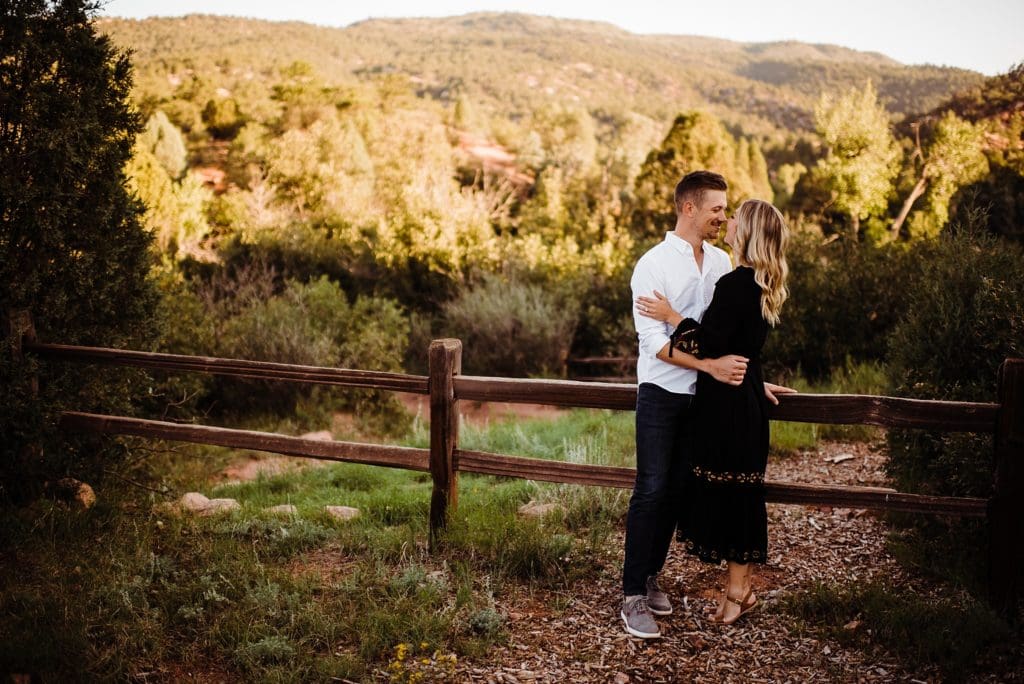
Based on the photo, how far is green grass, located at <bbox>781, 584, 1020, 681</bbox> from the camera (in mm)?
3246

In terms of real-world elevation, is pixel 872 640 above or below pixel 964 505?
below

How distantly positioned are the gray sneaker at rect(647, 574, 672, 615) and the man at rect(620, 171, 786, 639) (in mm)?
164

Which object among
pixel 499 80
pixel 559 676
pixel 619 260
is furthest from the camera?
pixel 499 80

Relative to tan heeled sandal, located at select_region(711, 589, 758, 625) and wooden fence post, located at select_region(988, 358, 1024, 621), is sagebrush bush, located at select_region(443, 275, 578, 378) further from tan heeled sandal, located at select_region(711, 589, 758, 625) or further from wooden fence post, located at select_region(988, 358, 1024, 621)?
wooden fence post, located at select_region(988, 358, 1024, 621)

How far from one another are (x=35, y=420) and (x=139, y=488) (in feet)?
3.36

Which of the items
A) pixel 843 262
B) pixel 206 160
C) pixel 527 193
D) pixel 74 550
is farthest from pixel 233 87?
pixel 74 550

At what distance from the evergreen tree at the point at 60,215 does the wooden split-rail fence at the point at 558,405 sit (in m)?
0.25

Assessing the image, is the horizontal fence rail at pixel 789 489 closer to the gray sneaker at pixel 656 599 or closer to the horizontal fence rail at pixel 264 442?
the horizontal fence rail at pixel 264 442

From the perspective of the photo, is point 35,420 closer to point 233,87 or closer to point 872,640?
point 872,640

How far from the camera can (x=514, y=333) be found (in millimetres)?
12562

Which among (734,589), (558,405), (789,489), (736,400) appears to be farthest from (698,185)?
(734,589)

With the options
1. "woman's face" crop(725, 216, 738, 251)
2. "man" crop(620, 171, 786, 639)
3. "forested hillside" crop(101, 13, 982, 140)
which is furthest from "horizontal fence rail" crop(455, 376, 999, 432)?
"forested hillside" crop(101, 13, 982, 140)

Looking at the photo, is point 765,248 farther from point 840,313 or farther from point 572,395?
point 840,313

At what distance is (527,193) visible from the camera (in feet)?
104
